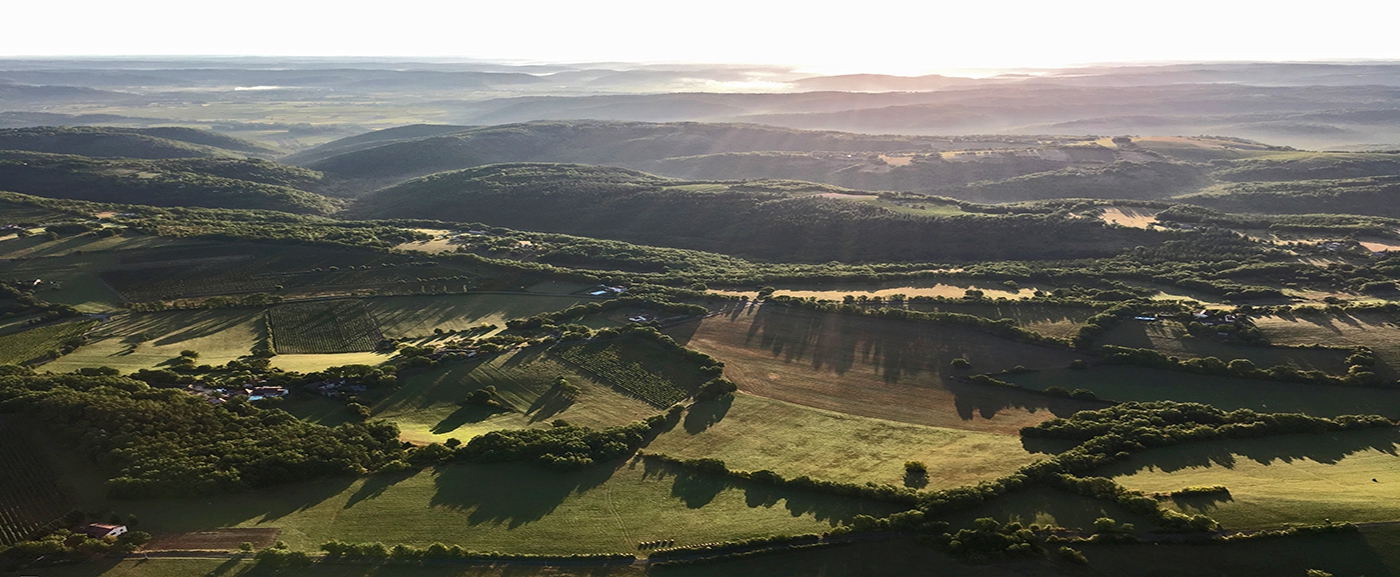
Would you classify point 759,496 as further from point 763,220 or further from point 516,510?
point 763,220

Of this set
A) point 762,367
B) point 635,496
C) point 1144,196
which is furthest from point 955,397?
point 1144,196

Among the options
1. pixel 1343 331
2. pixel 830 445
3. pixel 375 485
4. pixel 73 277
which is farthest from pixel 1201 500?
pixel 73 277

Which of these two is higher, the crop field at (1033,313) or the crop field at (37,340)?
the crop field at (1033,313)

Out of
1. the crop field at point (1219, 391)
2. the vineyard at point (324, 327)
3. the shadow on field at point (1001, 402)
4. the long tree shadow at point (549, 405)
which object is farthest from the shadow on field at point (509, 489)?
the crop field at point (1219, 391)

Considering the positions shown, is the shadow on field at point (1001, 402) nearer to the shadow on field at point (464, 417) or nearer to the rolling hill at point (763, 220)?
the shadow on field at point (464, 417)

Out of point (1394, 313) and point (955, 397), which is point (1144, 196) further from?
point (955, 397)

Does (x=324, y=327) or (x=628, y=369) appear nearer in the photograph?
(x=628, y=369)
